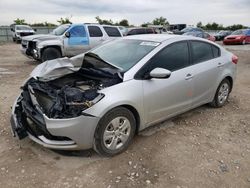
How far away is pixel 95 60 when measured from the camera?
441 cm

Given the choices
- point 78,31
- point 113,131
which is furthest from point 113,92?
point 78,31

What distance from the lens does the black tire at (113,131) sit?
345 centimetres

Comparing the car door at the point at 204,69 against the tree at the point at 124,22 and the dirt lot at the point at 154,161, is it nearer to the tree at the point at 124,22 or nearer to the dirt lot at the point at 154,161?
the dirt lot at the point at 154,161

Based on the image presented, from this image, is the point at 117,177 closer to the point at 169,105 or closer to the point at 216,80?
the point at 169,105

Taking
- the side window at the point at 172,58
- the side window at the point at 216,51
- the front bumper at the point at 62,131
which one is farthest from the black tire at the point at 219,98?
the front bumper at the point at 62,131

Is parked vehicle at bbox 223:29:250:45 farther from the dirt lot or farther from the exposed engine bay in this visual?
the exposed engine bay

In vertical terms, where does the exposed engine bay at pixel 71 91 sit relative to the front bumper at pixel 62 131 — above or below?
above

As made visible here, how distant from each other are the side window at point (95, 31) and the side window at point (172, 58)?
8.02 meters

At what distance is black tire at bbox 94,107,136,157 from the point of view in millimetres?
3449

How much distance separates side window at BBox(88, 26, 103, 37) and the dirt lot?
7889mm

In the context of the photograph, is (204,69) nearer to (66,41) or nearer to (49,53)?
(49,53)

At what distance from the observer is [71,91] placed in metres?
3.53

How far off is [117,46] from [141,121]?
1503mm

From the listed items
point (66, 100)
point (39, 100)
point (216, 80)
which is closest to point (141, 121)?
point (66, 100)
